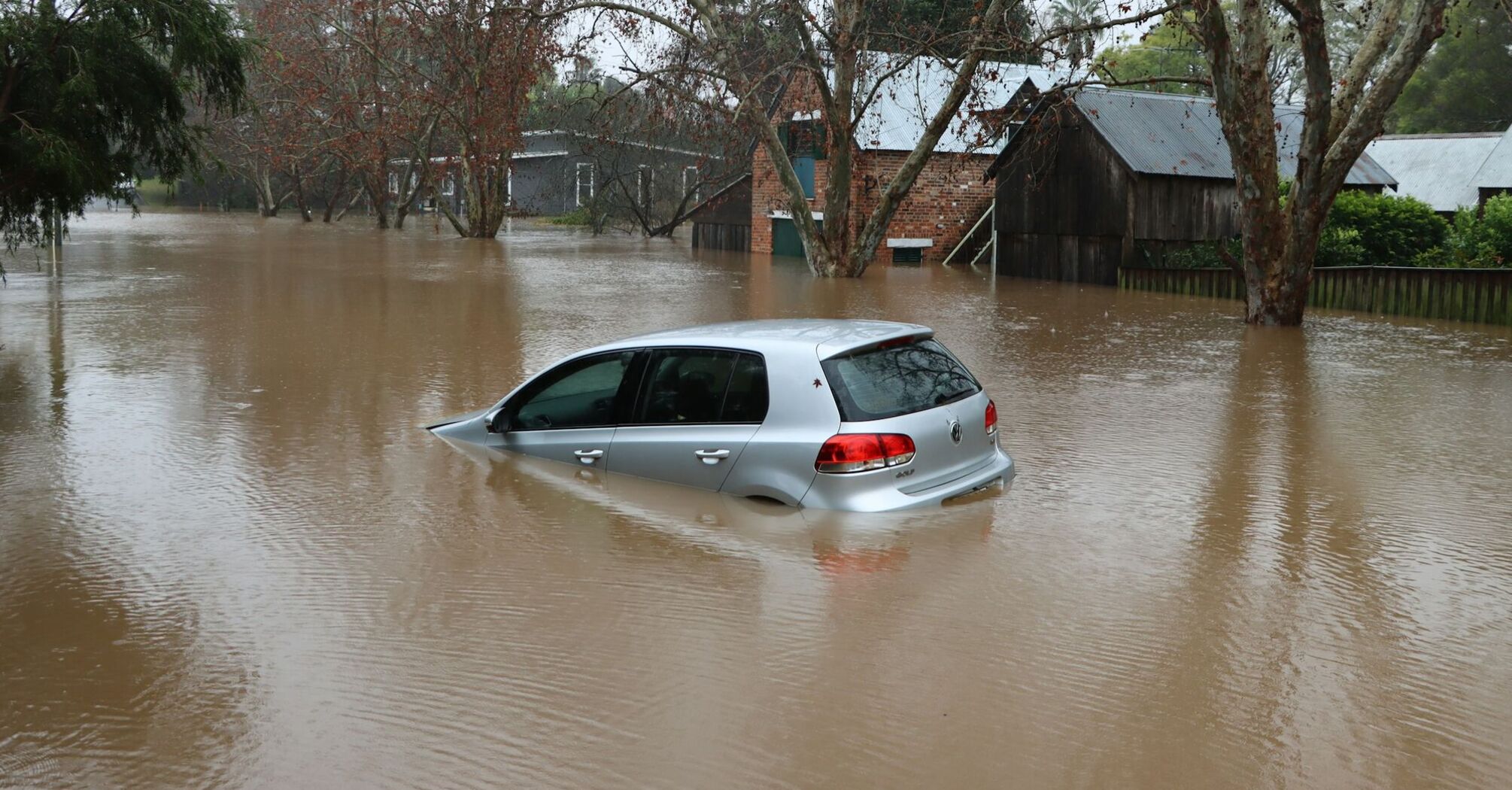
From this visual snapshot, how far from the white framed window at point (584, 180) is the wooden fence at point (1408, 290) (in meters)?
41.7

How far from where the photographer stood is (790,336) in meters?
8.20

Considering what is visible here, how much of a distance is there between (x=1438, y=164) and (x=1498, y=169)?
8.56 ft

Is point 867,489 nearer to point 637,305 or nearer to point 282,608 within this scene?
point 282,608

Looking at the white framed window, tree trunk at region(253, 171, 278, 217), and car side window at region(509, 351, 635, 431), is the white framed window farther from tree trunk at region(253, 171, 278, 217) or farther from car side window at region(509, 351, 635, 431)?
car side window at region(509, 351, 635, 431)

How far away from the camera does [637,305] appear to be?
24.1m

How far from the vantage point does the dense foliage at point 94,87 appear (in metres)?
13.8

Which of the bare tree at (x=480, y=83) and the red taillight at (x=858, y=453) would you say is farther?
the bare tree at (x=480, y=83)

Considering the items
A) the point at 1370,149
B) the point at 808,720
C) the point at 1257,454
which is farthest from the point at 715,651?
the point at 1370,149

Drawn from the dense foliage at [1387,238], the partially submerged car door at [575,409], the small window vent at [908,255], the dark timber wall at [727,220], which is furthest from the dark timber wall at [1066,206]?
the partially submerged car door at [575,409]

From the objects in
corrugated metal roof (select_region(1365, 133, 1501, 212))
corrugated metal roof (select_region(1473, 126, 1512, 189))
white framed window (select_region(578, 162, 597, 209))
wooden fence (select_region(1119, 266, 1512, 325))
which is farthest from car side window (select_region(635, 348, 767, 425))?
white framed window (select_region(578, 162, 597, 209))

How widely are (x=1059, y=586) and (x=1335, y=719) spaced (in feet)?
6.08

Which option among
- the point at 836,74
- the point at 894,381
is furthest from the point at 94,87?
the point at 836,74

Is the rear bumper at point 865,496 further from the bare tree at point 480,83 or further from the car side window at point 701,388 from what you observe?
the bare tree at point 480,83

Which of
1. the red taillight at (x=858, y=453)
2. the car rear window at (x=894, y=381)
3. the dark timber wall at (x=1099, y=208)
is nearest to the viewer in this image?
the red taillight at (x=858, y=453)
